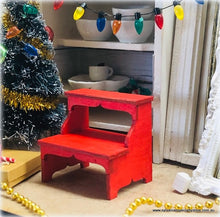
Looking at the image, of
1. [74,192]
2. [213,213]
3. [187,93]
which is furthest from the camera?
[187,93]

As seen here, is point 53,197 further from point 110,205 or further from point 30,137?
point 30,137

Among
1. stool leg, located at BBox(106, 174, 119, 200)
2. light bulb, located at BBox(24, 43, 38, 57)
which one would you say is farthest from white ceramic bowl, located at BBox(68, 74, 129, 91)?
stool leg, located at BBox(106, 174, 119, 200)

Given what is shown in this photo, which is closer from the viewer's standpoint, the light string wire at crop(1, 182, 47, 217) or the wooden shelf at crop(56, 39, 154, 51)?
the light string wire at crop(1, 182, 47, 217)

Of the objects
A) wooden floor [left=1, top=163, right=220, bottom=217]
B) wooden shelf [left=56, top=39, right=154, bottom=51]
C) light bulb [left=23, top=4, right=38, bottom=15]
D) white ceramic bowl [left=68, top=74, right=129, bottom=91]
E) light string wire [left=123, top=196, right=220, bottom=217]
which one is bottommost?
wooden floor [left=1, top=163, right=220, bottom=217]

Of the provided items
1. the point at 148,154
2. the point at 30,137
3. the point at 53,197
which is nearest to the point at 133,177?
the point at 148,154

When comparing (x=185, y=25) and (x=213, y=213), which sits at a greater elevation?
(x=185, y=25)

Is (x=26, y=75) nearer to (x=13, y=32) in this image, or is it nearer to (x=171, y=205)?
(x=13, y=32)

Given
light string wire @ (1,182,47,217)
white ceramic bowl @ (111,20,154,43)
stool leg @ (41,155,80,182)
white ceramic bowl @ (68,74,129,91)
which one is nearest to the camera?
A: light string wire @ (1,182,47,217)

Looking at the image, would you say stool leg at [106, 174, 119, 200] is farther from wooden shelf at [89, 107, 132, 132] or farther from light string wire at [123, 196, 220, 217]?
wooden shelf at [89, 107, 132, 132]
